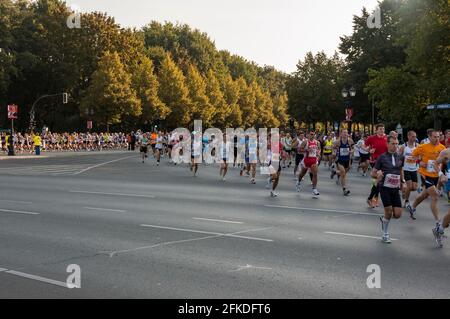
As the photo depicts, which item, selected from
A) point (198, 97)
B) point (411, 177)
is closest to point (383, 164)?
point (411, 177)

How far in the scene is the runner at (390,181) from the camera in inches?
383

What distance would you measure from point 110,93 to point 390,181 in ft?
199

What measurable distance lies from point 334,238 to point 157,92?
72379 millimetres

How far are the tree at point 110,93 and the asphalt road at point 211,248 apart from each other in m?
53.0

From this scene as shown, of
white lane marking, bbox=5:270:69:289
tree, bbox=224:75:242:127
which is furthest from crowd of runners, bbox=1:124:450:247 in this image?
tree, bbox=224:75:242:127

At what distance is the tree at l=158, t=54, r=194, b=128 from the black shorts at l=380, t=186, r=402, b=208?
73705mm

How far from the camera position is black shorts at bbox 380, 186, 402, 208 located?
32.2 ft

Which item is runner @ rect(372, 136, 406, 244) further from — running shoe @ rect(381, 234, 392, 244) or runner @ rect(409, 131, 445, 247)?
runner @ rect(409, 131, 445, 247)

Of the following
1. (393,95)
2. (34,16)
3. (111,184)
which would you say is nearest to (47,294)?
(111,184)

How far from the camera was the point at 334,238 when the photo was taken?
31.9 feet

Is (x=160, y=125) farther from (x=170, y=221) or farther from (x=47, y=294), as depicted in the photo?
(x=47, y=294)

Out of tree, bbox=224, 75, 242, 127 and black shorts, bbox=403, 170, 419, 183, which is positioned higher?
tree, bbox=224, 75, 242, 127

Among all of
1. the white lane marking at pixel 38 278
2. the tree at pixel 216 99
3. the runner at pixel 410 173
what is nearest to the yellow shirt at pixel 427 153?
the runner at pixel 410 173

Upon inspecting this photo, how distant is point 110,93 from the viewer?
68062 millimetres
